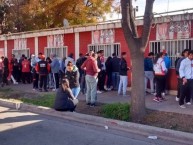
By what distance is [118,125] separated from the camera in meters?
9.39

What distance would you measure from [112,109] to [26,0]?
2343cm

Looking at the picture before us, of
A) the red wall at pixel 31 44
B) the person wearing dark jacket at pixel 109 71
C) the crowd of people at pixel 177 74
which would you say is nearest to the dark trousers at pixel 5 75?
the red wall at pixel 31 44

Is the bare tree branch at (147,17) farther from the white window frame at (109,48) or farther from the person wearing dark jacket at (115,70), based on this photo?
the white window frame at (109,48)

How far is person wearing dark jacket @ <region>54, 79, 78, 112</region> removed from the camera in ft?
35.6

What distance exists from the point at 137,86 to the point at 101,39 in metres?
8.01

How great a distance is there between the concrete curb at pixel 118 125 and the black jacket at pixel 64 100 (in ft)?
0.63

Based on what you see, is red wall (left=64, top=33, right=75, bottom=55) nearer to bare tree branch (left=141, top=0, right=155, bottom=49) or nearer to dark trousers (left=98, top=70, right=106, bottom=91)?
dark trousers (left=98, top=70, right=106, bottom=91)

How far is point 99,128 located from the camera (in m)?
9.30

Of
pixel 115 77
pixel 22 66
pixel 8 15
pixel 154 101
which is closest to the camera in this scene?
pixel 154 101

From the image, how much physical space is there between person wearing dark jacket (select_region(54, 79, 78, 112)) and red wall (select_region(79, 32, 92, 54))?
7.45 meters

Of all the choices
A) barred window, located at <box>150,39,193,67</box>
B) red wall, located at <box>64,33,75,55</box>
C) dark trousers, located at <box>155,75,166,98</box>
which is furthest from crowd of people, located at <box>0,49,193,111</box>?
red wall, located at <box>64,33,75,55</box>

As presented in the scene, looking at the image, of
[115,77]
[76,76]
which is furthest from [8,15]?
[76,76]

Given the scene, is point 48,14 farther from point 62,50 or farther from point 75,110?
point 75,110

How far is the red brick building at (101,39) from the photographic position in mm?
13883
